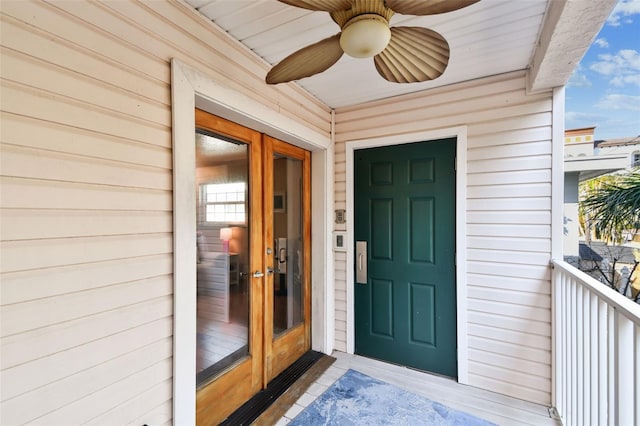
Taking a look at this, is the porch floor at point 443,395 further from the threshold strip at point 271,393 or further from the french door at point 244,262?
the french door at point 244,262

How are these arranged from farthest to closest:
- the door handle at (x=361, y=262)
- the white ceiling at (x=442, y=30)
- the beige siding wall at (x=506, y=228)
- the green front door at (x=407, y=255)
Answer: the door handle at (x=361, y=262)
the green front door at (x=407, y=255)
the beige siding wall at (x=506, y=228)
the white ceiling at (x=442, y=30)

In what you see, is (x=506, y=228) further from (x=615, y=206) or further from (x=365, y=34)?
(x=365, y=34)

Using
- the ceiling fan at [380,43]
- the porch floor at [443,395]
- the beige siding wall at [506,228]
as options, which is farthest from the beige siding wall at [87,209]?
the beige siding wall at [506,228]

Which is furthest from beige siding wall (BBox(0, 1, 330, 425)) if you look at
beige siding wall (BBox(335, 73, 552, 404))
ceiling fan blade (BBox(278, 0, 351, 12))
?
beige siding wall (BBox(335, 73, 552, 404))

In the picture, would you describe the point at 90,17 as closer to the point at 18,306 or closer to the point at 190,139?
the point at 190,139

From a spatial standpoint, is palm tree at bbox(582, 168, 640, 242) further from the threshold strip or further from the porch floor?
the threshold strip

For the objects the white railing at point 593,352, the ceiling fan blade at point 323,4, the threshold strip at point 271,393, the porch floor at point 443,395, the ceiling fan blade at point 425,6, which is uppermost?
the ceiling fan blade at point 323,4

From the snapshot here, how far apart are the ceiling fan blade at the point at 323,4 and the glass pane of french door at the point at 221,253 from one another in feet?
3.39

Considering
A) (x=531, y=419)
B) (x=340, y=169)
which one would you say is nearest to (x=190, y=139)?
(x=340, y=169)

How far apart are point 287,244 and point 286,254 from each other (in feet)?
0.31

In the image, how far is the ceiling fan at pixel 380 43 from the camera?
3.39 ft

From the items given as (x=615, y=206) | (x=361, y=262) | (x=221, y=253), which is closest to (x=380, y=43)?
(x=221, y=253)

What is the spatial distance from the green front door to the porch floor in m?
0.13

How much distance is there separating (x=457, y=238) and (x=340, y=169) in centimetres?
132
